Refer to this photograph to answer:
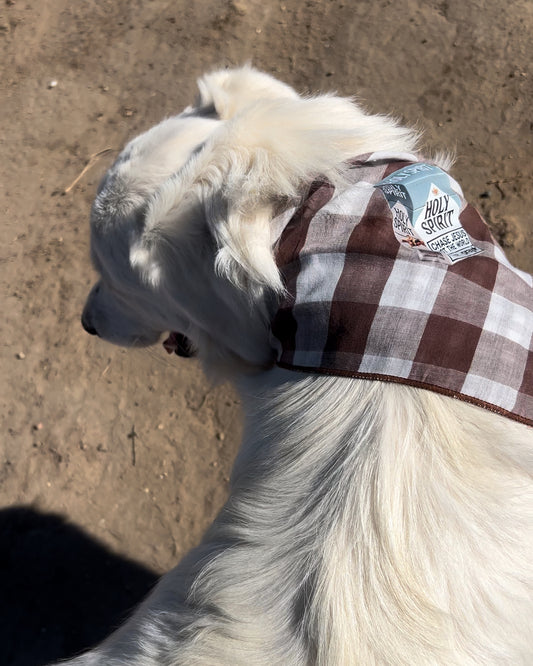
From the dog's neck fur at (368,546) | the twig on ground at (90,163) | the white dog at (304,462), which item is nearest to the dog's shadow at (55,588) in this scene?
the white dog at (304,462)

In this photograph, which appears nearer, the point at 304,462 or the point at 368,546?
the point at 368,546

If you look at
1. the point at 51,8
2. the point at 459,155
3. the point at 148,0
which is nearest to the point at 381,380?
the point at 459,155

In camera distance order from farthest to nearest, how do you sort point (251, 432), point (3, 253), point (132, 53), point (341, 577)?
point (132, 53) → point (3, 253) → point (251, 432) → point (341, 577)

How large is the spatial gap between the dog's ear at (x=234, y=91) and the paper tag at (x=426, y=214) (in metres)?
0.44

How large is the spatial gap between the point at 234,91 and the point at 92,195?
179 cm

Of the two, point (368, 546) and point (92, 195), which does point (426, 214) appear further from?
point (92, 195)

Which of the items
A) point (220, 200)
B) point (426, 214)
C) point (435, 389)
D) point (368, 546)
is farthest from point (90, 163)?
point (368, 546)

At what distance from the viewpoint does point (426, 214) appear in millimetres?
1207

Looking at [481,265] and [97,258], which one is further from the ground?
[481,265]

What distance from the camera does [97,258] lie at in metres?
1.56

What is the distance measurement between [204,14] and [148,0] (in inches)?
16.9

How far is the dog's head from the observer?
118cm

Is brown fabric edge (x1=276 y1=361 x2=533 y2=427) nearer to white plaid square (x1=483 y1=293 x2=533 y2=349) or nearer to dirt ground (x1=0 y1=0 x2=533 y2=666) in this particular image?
white plaid square (x1=483 y1=293 x2=533 y2=349)

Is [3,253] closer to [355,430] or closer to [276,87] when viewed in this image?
[276,87]
